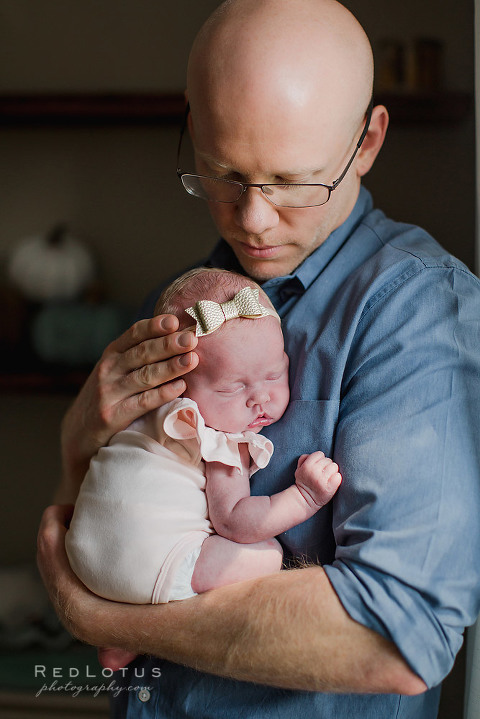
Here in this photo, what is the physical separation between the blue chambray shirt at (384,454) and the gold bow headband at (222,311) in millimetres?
128

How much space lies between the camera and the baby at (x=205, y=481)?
1132 millimetres

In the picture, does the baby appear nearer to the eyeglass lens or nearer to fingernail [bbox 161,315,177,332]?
fingernail [bbox 161,315,177,332]

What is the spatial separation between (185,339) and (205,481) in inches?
9.8

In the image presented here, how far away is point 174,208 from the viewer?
2.59 meters

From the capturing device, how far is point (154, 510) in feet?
3.74

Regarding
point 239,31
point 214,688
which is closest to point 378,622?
point 214,688

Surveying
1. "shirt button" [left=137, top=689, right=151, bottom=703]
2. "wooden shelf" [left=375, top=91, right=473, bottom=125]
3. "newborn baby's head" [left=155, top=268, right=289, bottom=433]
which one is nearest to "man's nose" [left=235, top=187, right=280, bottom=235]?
"newborn baby's head" [left=155, top=268, right=289, bottom=433]

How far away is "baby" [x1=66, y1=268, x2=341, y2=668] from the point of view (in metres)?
1.13

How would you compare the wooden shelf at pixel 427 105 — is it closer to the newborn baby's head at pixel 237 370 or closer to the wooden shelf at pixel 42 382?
the newborn baby's head at pixel 237 370

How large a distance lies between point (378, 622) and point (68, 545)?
0.57 m

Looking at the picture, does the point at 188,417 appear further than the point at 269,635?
Yes

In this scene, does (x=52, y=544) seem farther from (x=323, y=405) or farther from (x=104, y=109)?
(x=104, y=109)

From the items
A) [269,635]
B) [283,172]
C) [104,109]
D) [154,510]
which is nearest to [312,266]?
[283,172]

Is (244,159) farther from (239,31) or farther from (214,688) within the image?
(214,688)
